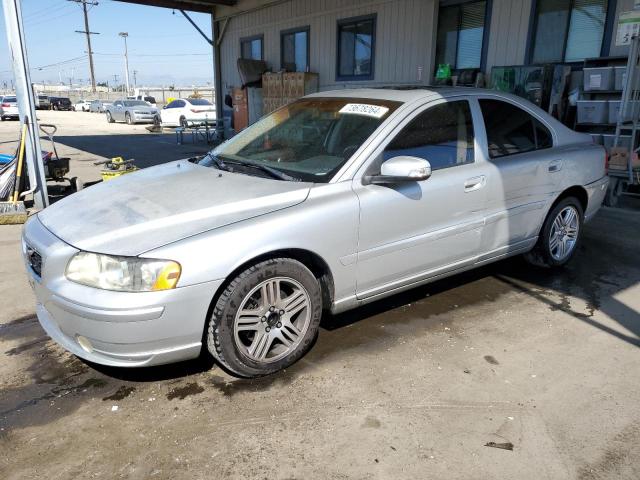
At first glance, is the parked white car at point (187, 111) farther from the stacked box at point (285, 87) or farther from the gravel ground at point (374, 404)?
the gravel ground at point (374, 404)

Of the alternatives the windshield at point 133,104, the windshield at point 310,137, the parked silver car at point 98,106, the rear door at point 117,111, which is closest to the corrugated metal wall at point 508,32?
the windshield at point 310,137

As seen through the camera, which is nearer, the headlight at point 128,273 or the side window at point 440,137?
the headlight at point 128,273

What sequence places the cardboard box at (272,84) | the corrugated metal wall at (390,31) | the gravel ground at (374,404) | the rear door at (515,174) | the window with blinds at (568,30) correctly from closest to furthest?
1. the gravel ground at (374,404)
2. the rear door at (515,174)
3. the window with blinds at (568,30)
4. the corrugated metal wall at (390,31)
5. the cardboard box at (272,84)

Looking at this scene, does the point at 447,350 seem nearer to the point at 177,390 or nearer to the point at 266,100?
the point at 177,390

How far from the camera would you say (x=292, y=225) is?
2844 millimetres

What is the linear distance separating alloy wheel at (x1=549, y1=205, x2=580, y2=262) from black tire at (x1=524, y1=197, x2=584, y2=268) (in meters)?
0.02

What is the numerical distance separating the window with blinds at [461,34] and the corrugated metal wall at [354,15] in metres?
0.21

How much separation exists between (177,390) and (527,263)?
3486 millimetres

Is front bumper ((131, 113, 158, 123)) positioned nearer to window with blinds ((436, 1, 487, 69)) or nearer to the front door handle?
window with blinds ((436, 1, 487, 69))

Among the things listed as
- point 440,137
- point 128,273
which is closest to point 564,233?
point 440,137

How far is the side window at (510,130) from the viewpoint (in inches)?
154

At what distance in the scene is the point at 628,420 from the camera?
2637 mm

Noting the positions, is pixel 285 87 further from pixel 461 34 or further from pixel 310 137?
pixel 310 137

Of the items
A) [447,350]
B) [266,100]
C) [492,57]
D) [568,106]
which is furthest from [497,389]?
[266,100]
